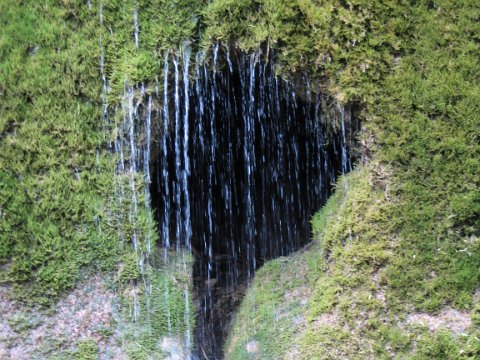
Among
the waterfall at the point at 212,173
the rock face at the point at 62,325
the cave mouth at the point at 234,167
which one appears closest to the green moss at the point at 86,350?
the rock face at the point at 62,325

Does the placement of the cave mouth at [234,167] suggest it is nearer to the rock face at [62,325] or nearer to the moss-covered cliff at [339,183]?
the moss-covered cliff at [339,183]

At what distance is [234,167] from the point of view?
6.88 meters

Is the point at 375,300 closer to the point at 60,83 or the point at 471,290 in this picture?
the point at 471,290

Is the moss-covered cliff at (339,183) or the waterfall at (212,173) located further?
the waterfall at (212,173)

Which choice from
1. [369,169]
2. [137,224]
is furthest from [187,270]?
[369,169]

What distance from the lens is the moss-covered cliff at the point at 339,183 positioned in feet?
14.0

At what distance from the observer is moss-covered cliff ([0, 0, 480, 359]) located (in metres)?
4.27

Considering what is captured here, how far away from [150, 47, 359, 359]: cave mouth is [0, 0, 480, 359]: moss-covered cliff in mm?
320

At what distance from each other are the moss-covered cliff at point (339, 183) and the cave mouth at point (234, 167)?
0.32 meters

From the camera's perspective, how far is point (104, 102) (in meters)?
4.79

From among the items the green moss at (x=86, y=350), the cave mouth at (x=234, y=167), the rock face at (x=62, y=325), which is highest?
the cave mouth at (x=234, y=167)

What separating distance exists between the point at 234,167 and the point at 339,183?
2.26 meters

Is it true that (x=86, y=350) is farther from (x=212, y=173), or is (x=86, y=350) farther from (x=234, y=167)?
(x=234, y=167)

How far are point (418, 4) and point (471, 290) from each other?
2.17m
